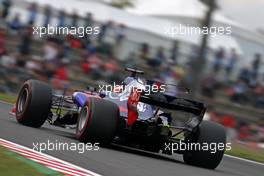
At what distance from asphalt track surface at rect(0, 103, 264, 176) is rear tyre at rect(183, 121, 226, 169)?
0.19m

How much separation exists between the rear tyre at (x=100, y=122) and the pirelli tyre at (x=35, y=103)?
4.87ft

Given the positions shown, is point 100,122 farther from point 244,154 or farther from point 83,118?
point 244,154

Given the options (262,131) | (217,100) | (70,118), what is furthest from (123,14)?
(70,118)

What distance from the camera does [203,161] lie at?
35.2 ft

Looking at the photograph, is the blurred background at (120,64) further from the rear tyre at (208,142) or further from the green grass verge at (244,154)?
the rear tyre at (208,142)

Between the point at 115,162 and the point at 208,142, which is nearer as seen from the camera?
the point at 115,162

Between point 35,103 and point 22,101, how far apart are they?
651 millimetres

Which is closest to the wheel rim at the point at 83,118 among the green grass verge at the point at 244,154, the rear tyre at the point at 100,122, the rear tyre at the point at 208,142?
the rear tyre at the point at 100,122

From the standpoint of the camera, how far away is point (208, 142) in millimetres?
10469

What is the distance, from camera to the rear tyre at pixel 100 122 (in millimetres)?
10180

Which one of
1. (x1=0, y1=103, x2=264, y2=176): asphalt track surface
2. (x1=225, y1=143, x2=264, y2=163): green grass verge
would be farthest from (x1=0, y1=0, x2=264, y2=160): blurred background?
(x1=0, y1=103, x2=264, y2=176): asphalt track surface

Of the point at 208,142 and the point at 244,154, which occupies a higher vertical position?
the point at 208,142

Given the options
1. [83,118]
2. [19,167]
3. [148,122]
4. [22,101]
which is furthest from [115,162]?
[22,101]

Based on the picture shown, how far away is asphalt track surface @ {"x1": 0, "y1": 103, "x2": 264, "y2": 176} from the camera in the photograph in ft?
28.5
